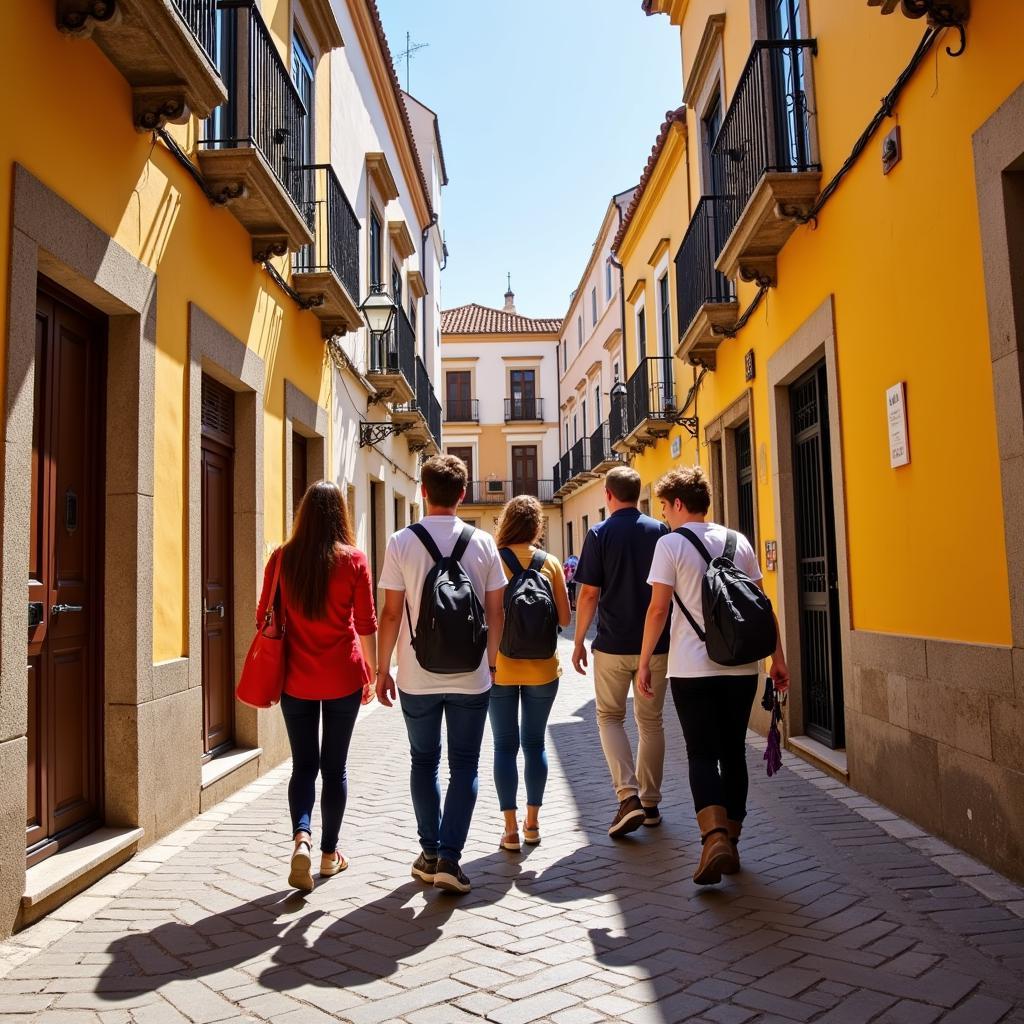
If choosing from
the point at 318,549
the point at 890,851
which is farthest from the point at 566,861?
the point at 318,549

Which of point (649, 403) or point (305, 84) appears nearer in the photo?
point (305, 84)

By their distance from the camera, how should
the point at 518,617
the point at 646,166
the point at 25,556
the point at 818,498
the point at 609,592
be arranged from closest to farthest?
the point at 25,556 → the point at 518,617 → the point at 609,592 → the point at 818,498 → the point at 646,166

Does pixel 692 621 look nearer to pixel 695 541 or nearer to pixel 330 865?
pixel 695 541

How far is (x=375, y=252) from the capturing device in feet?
45.1

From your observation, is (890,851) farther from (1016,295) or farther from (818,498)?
(818,498)

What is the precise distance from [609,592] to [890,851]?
184cm

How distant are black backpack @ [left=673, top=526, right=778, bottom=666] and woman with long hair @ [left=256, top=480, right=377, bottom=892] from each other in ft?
4.92

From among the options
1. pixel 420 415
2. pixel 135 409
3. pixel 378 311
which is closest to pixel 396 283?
pixel 420 415

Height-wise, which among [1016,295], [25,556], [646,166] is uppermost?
[646,166]

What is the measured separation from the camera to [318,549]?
4.52 m

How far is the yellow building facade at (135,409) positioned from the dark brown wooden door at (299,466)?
1.20 m

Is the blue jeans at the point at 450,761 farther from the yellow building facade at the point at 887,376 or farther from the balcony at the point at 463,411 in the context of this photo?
the balcony at the point at 463,411

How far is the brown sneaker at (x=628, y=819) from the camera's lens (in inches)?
201

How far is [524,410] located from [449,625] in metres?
37.4
